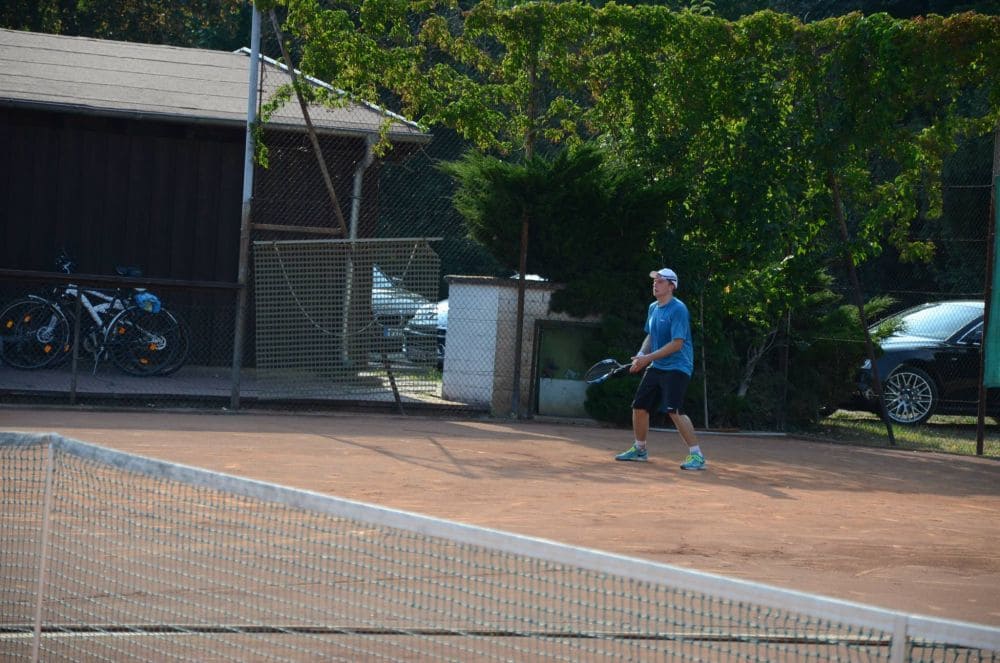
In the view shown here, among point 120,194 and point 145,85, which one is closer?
point 120,194

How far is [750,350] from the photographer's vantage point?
591 inches

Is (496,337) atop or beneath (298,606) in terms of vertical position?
atop

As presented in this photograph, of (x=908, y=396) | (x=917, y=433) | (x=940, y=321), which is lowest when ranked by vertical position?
(x=917, y=433)

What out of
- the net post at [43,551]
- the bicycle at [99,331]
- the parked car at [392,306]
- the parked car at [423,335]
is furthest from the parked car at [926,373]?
the net post at [43,551]

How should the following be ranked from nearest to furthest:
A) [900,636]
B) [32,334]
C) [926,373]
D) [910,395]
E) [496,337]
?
[900,636] < [32,334] < [496,337] < [926,373] < [910,395]

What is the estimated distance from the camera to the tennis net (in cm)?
430

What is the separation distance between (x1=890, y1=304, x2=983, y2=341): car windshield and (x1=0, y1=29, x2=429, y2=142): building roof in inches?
283

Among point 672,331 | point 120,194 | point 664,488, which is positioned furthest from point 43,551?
point 120,194

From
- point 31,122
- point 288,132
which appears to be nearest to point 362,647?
point 288,132

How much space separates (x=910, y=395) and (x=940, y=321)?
118 cm

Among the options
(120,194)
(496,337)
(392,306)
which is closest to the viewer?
(392,306)

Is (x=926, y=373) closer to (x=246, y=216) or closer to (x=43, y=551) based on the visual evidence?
(x=246, y=216)

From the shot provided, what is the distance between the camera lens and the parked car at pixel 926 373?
52.2ft

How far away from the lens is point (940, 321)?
16.4 m
